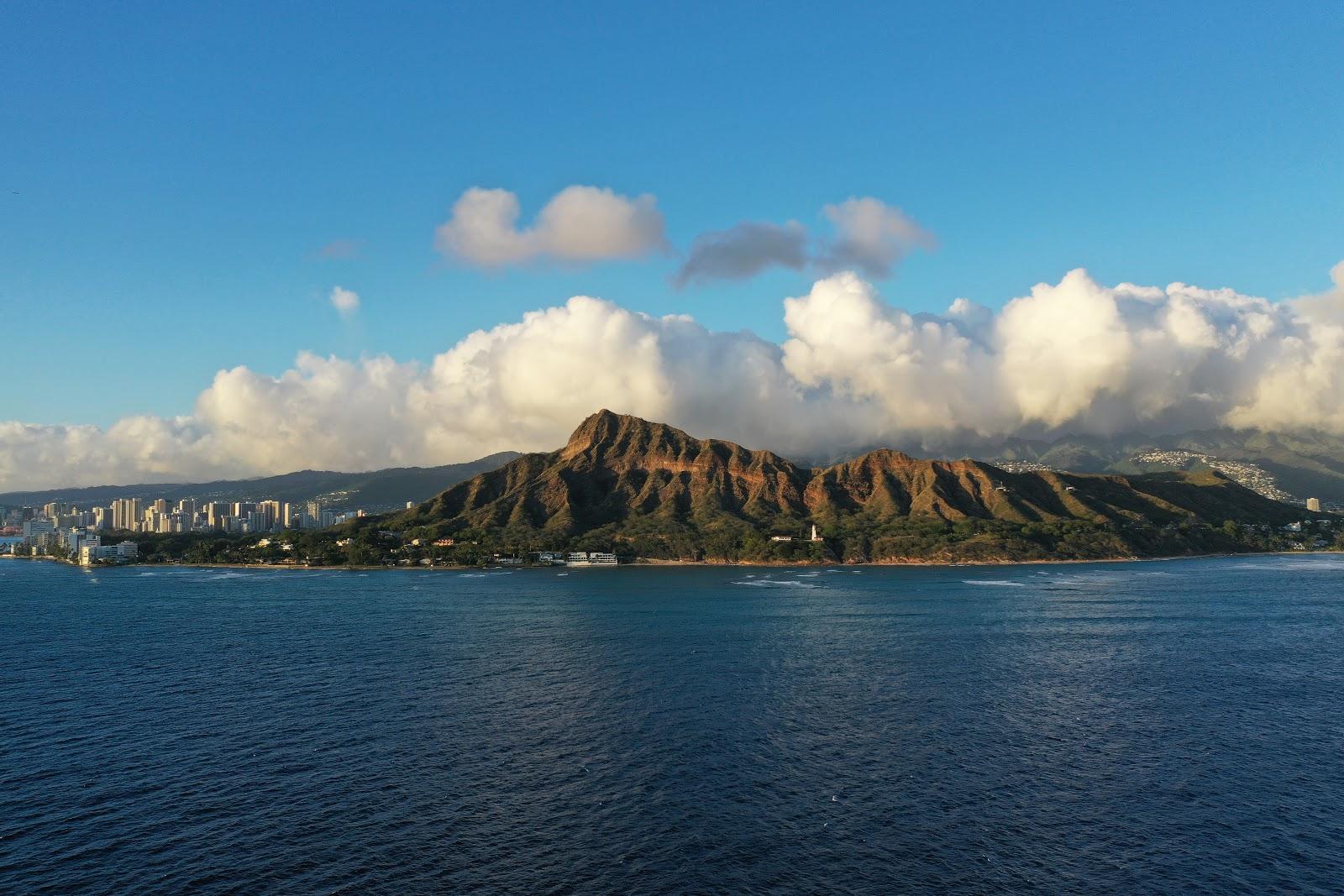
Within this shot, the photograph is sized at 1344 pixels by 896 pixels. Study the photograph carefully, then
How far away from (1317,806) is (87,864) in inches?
3171

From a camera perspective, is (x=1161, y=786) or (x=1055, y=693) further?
(x=1055, y=693)

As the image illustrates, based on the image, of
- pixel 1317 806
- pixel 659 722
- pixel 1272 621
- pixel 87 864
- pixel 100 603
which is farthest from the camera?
pixel 100 603

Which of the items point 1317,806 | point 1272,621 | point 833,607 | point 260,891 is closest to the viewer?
point 260,891

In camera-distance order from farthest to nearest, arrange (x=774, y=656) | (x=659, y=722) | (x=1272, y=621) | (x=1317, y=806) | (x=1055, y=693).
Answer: (x=1272, y=621) < (x=774, y=656) < (x=1055, y=693) < (x=659, y=722) < (x=1317, y=806)

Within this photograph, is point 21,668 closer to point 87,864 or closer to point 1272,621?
point 87,864

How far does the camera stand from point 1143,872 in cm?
4731

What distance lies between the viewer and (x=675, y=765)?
65125mm

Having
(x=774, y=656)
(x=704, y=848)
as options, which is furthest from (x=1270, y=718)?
(x=704, y=848)

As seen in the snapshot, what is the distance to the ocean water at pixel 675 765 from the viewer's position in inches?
1881

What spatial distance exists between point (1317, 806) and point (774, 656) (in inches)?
2483

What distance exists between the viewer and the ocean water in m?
47.8

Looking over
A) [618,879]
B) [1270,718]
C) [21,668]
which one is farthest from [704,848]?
[21,668]

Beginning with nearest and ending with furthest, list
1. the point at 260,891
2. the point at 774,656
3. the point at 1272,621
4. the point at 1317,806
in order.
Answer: the point at 260,891 < the point at 1317,806 < the point at 774,656 < the point at 1272,621

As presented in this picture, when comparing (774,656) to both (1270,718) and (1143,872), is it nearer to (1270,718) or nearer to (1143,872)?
(1270,718)
